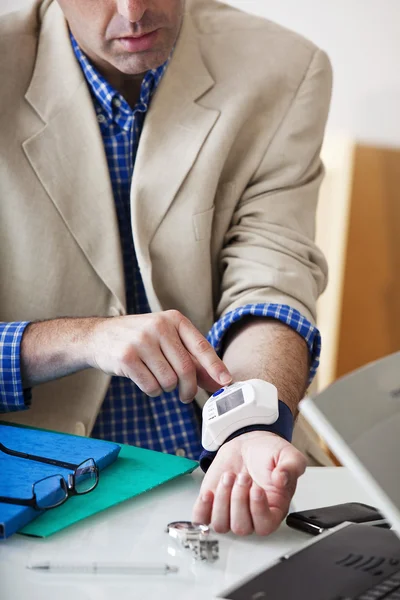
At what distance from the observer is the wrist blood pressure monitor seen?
0.89 meters

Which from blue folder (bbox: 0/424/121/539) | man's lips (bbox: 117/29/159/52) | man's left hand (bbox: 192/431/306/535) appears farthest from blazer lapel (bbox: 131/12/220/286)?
man's left hand (bbox: 192/431/306/535)

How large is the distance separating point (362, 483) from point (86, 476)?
0.38 meters

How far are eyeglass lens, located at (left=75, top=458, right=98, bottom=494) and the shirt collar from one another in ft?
2.32

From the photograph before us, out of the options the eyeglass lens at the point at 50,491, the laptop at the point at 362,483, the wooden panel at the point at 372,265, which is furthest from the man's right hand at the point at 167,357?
the wooden panel at the point at 372,265

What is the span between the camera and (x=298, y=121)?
144cm

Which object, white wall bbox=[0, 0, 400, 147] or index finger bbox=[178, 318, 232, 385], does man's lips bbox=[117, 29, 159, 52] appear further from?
white wall bbox=[0, 0, 400, 147]

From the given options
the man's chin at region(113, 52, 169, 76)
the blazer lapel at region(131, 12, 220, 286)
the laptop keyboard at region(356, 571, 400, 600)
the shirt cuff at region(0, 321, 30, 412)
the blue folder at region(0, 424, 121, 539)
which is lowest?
the shirt cuff at region(0, 321, 30, 412)

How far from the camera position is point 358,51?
7.59ft

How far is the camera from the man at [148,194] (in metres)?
1.27

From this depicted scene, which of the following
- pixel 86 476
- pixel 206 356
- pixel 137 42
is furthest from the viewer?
pixel 137 42

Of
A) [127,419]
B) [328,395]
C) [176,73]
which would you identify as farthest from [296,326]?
[328,395]

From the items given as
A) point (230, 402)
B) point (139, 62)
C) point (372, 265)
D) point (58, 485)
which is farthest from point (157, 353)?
point (372, 265)

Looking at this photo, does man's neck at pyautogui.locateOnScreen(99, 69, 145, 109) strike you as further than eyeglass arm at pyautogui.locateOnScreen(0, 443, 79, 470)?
Yes

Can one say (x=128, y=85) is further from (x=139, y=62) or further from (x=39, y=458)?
(x=39, y=458)
